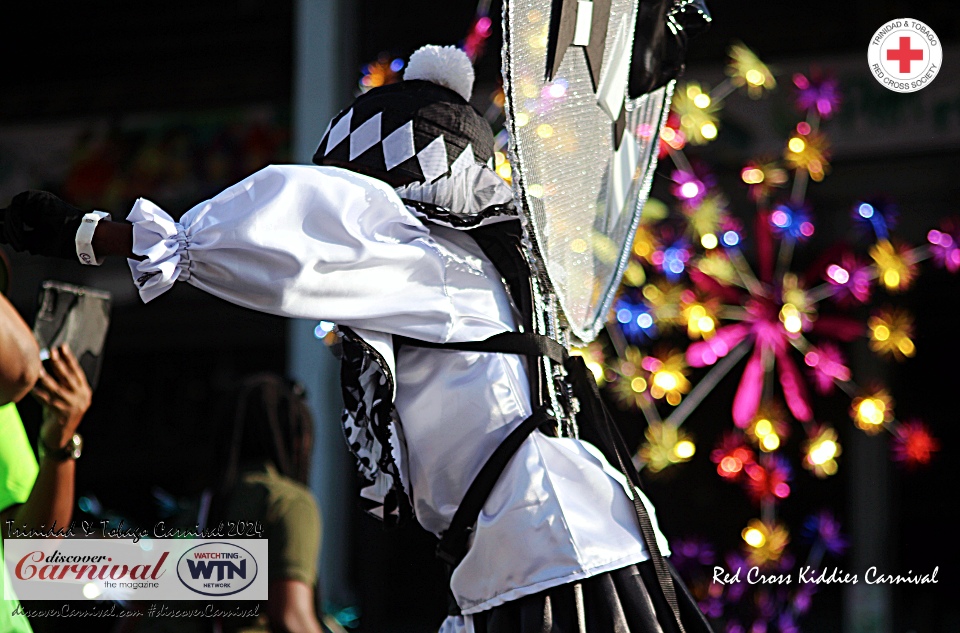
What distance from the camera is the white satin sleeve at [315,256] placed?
58.7 inches

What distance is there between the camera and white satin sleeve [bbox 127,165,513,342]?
1492 millimetres

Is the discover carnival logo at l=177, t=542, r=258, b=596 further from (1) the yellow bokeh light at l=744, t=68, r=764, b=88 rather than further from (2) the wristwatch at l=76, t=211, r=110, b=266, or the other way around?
(1) the yellow bokeh light at l=744, t=68, r=764, b=88

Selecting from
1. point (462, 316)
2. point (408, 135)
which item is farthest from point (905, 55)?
point (462, 316)

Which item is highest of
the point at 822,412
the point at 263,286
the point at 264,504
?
the point at 263,286


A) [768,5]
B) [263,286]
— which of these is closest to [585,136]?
[263,286]

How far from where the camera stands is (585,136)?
1787 mm

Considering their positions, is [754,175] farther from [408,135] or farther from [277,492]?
[408,135]

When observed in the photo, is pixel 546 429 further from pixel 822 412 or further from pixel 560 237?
pixel 822 412

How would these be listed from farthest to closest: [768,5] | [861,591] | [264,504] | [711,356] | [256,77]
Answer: [256,77] < [768,5] < [861,591] < [711,356] < [264,504]

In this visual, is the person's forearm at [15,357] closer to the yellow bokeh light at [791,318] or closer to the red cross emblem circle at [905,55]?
the yellow bokeh light at [791,318]

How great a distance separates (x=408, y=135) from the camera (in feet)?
5.83

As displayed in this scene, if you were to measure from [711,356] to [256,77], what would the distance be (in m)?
2.61

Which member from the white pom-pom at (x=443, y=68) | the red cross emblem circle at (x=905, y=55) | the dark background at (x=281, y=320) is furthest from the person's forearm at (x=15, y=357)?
the red cross emblem circle at (x=905, y=55)

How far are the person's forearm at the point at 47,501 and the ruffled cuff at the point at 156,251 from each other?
71cm
